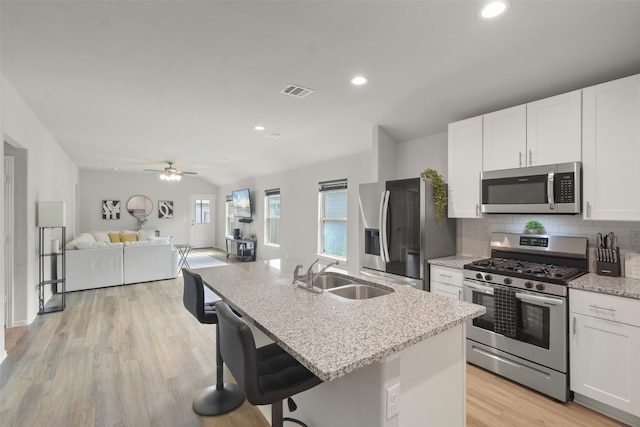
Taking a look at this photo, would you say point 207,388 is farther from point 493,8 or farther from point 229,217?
point 229,217

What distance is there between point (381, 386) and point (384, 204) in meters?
2.35

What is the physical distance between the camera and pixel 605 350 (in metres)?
2.07

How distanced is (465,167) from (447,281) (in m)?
1.17

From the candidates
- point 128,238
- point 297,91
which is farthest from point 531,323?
point 128,238

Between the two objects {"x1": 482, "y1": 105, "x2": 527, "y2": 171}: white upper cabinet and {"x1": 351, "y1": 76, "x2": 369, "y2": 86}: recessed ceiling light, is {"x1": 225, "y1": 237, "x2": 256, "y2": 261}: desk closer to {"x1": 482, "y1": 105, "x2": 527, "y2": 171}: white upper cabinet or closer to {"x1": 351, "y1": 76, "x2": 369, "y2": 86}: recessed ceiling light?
{"x1": 351, "y1": 76, "x2": 369, "y2": 86}: recessed ceiling light

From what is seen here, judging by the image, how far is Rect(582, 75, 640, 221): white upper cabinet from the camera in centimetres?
215

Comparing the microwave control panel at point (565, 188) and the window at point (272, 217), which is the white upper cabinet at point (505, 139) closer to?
the microwave control panel at point (565, 188)

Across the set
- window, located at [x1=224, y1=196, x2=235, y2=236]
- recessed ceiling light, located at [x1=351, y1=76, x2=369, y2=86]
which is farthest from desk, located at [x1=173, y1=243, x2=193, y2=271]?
recessed ceiling light, located at [x1=351, y1=76, x2=369, y2=86]

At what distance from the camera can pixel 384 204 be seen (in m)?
3.38

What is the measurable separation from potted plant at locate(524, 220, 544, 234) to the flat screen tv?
667 centimetres

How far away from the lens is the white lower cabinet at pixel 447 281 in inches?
113

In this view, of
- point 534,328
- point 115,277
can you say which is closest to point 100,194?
point 115,277

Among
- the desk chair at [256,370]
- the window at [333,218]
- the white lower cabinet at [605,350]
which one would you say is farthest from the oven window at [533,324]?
the window at [333,218]

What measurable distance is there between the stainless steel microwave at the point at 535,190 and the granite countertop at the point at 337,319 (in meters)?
1.50
